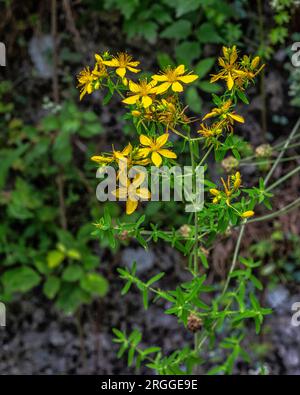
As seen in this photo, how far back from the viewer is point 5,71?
8.78ft

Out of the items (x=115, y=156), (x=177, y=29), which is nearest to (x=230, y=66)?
(x=115, y=156)

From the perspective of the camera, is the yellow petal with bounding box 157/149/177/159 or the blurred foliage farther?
the blurred foliage

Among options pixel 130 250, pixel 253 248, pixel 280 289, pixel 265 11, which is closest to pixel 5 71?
pixel 130 250

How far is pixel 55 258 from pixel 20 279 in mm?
163

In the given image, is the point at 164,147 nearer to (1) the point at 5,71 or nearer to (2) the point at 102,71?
(2) the point at 102,71

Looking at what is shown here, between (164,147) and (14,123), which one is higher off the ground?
(14,123)

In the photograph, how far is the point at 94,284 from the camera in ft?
8.13

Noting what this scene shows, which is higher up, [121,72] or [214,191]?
[121,72]

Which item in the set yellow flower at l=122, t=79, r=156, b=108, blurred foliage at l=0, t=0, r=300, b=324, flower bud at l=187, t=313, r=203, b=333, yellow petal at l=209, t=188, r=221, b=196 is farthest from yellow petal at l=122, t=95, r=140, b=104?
blurred foliage at l=0, t=0, r=300, b=324

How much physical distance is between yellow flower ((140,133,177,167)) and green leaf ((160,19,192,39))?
1.22 m

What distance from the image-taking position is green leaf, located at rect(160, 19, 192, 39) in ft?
7.81

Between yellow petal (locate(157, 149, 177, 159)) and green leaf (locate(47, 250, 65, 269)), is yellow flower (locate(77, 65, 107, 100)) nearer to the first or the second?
yellow petal (locate(157, 149, 177, 159))

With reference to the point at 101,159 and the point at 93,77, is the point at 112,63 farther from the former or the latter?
the point at 101,159
